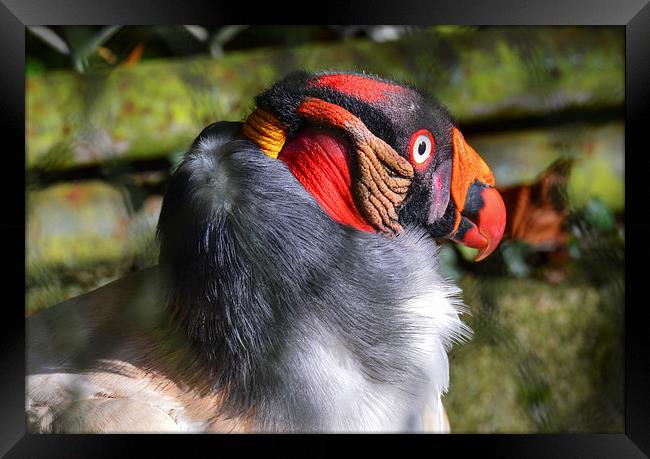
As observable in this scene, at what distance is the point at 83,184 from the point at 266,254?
64cm

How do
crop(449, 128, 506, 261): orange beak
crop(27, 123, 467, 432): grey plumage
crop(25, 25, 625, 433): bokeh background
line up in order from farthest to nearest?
1. crop(25, 25, 625, 433): bokeh background
2. crop(449, 128, 506, 261): orange beak
3. crop(27, 123, 467, 432): grey plumage

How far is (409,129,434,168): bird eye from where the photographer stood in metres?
1.90

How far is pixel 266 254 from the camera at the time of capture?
1828 mm

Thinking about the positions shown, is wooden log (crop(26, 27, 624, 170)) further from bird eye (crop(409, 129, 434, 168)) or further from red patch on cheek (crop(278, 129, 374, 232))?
red patch on cheek (crop(278, 129, 374, 232))

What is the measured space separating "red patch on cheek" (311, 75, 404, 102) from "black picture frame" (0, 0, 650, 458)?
0.23 meters

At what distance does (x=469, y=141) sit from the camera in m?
2.06

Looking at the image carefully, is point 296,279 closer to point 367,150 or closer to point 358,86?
point 367,150

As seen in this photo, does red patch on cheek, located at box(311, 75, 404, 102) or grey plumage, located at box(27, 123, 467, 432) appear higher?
red patch on cheek, located at box(311, 75, 404, 102)

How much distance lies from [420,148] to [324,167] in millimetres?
253

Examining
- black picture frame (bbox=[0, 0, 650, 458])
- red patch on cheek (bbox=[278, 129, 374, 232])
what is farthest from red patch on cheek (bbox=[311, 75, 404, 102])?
black picture frame (bbox=[0, 0, 650, 458])
